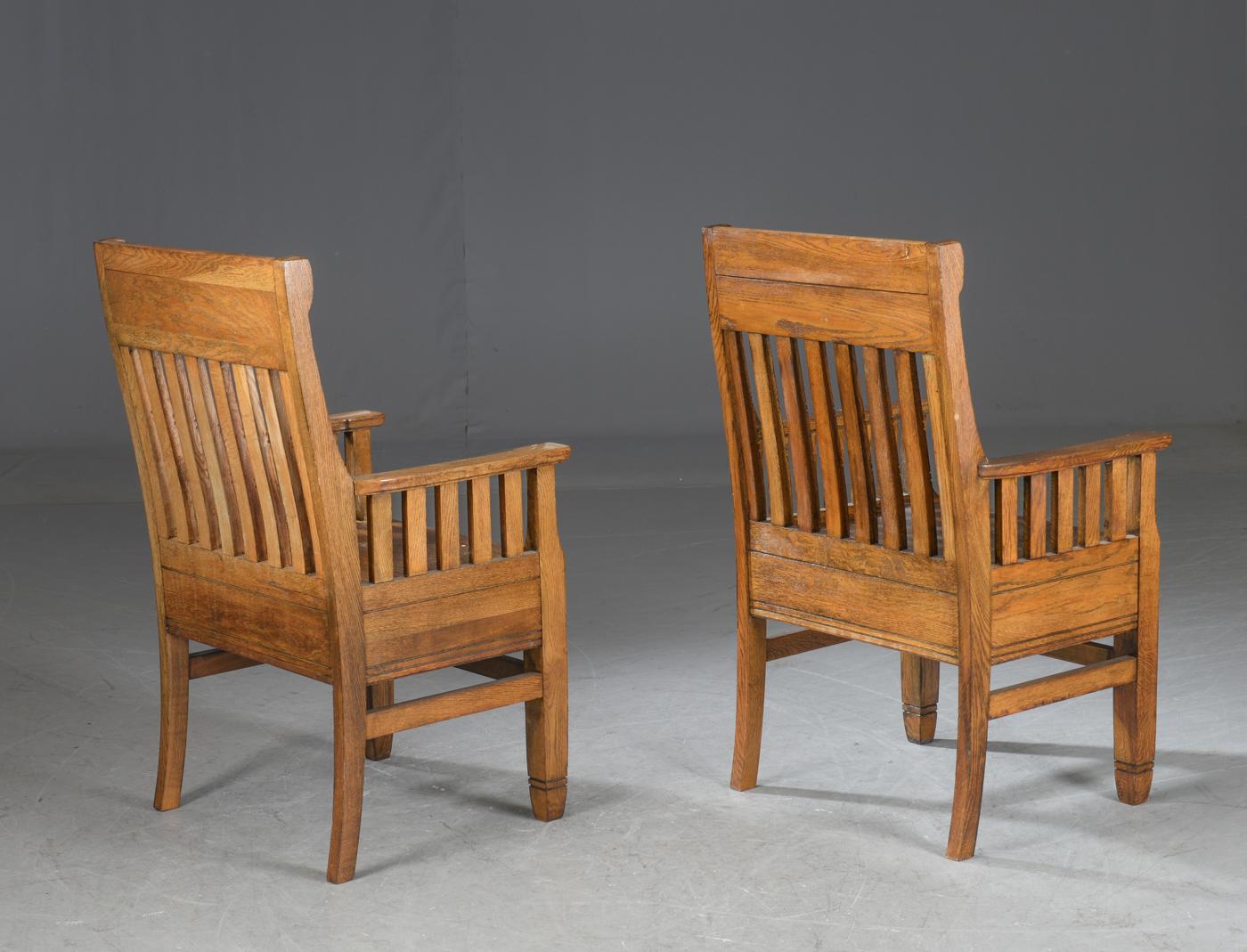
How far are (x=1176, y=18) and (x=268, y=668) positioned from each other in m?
5.23

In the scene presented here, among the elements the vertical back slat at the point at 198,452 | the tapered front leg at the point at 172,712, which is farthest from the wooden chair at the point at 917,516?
the tapered front leg at the point at 172,712

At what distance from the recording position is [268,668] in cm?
457

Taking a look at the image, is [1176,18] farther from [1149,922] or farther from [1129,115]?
[1149,922]

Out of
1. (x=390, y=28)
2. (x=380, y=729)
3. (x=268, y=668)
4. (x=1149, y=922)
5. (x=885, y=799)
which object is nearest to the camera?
(x=1149, y=922)

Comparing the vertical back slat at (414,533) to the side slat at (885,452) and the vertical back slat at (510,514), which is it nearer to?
the vertical back slat at (510,514)

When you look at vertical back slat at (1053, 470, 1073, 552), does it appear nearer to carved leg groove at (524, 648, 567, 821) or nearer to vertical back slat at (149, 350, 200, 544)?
carved leg groove at (524, 648, 567, 821)

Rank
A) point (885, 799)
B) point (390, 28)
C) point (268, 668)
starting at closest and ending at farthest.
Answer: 1. point (885, 799)
2. point (268, 668)
3. point (390, 28)

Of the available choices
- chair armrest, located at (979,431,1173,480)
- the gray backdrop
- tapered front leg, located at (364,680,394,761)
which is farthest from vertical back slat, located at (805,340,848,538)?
the gray backdrop

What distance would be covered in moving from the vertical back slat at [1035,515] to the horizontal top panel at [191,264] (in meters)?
1.39

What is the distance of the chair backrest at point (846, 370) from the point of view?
300 cm

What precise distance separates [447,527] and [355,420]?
26.5 inches

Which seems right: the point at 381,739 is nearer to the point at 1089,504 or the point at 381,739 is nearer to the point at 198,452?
the point at 198,452

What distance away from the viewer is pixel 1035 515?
3.16 meters

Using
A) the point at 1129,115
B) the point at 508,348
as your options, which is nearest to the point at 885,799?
the point at 508,348
